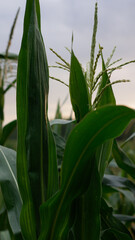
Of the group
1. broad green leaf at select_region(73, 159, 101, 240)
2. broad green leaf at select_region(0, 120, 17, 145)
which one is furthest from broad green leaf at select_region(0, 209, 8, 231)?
broad green leaf at select_region(73, 159, 101, 240)

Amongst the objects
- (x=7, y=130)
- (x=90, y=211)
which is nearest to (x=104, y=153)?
(x=90, y=211)

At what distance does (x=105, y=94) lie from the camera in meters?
0.58

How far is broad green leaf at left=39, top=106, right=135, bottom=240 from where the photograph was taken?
397 mm

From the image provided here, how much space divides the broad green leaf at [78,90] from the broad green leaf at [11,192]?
0.18 m

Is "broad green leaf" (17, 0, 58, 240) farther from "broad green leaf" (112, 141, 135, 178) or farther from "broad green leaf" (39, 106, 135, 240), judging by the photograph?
"broad green leaf" (112, 141, 135, 178)

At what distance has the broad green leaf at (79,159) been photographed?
0.40 metres

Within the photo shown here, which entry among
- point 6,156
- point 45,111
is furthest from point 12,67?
point 45,111

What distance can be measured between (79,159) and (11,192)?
18 cm

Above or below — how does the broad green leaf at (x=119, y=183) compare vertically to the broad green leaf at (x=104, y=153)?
below

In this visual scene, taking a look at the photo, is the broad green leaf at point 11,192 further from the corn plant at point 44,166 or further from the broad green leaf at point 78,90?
the broad green leaf at point 78,90

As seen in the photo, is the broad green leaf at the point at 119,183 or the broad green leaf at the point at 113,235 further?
the broad green leaf at the point at 119,183

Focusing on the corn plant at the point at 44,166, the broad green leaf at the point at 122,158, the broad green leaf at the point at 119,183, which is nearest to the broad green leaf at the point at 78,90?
the corn plant at the point at 44,166

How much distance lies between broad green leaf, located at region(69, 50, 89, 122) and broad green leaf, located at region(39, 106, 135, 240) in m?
0.08

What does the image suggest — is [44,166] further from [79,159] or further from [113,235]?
[113,235]
